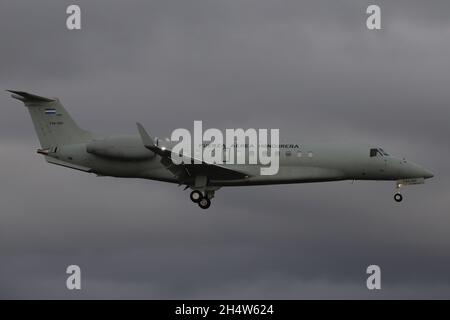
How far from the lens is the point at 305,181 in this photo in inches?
1959

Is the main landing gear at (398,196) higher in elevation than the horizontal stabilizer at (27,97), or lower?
lower

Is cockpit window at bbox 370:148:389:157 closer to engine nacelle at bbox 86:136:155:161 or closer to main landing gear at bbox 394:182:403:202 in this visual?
main landing gear at bbox 394:182:403:202

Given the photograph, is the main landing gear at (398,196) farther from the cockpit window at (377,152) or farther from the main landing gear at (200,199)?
the main landing gear at (200,199)

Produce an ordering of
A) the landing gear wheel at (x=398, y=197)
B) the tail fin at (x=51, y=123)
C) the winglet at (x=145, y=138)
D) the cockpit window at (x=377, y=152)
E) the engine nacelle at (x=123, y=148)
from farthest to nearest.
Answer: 1. the tail fin at (x=51, y=123)
2. the cockpit window at (x=377, y=152)
3. the landing gear wheel at (x=398, y=197)
4. the engine nacelle at (x=123, y=148)
5. the winglet at (x=145, y=138)

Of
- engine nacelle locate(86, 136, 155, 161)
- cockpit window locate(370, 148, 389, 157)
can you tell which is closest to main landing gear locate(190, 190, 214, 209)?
engine nacelle locate(86, 136, 155, 161)

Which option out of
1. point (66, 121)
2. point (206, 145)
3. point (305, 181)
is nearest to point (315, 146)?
point (305, 181)

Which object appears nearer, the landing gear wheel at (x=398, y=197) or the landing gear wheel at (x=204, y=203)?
the landing gear wheel at (x=398, y=197)

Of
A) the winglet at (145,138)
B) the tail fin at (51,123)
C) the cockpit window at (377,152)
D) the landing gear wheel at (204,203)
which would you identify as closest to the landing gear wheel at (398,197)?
the cockpit window at (377,152)

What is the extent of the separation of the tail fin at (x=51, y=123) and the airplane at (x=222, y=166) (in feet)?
1.32

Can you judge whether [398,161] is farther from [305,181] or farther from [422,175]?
[305,181]

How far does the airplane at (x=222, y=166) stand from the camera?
162 feet

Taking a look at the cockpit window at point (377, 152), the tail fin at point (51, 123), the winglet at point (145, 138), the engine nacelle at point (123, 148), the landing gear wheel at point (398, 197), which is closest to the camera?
the winglet at point (145, 138)

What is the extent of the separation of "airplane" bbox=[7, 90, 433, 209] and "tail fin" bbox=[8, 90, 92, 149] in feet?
1.32

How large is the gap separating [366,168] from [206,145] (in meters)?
8.62
